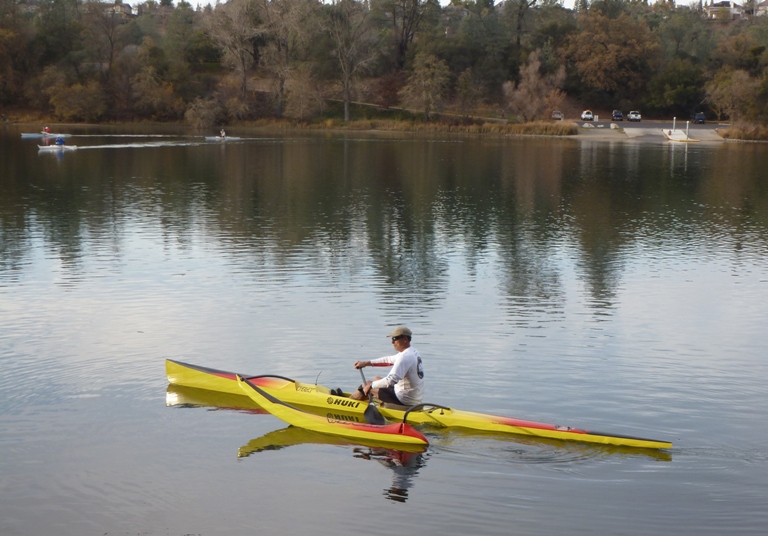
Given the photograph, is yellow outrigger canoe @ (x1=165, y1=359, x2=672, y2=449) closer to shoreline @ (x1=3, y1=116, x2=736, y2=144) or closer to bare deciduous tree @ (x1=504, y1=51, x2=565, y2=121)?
shoreline @ (x1=3, y1=116, x2=736, y2=144)

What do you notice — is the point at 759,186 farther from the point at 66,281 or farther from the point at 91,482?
the point at 91,482

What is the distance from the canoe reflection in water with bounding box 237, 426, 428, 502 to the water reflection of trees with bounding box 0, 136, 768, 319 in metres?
7.42

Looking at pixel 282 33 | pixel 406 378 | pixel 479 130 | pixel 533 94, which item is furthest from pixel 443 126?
pixel 406 378

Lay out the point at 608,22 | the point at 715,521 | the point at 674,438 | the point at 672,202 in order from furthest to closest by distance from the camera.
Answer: the point at 608,22, the point at 672,202, the point at 674,438, the point at 715,521

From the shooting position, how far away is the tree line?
98.6 metres

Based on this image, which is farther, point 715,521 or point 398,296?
point 398,296

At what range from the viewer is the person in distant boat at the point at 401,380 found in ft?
46.1

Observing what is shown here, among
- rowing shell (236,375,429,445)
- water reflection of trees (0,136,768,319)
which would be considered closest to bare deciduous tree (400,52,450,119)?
water reflection of trees (0,136,768,319)

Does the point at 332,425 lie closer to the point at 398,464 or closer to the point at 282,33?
the point at 398,464

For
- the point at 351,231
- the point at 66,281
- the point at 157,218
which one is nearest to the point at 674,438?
the point at 66,281

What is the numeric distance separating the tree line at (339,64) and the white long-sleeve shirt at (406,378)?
274ft

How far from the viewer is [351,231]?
32.7 m

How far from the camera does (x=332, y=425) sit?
14008mm

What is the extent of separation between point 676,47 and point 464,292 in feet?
351
